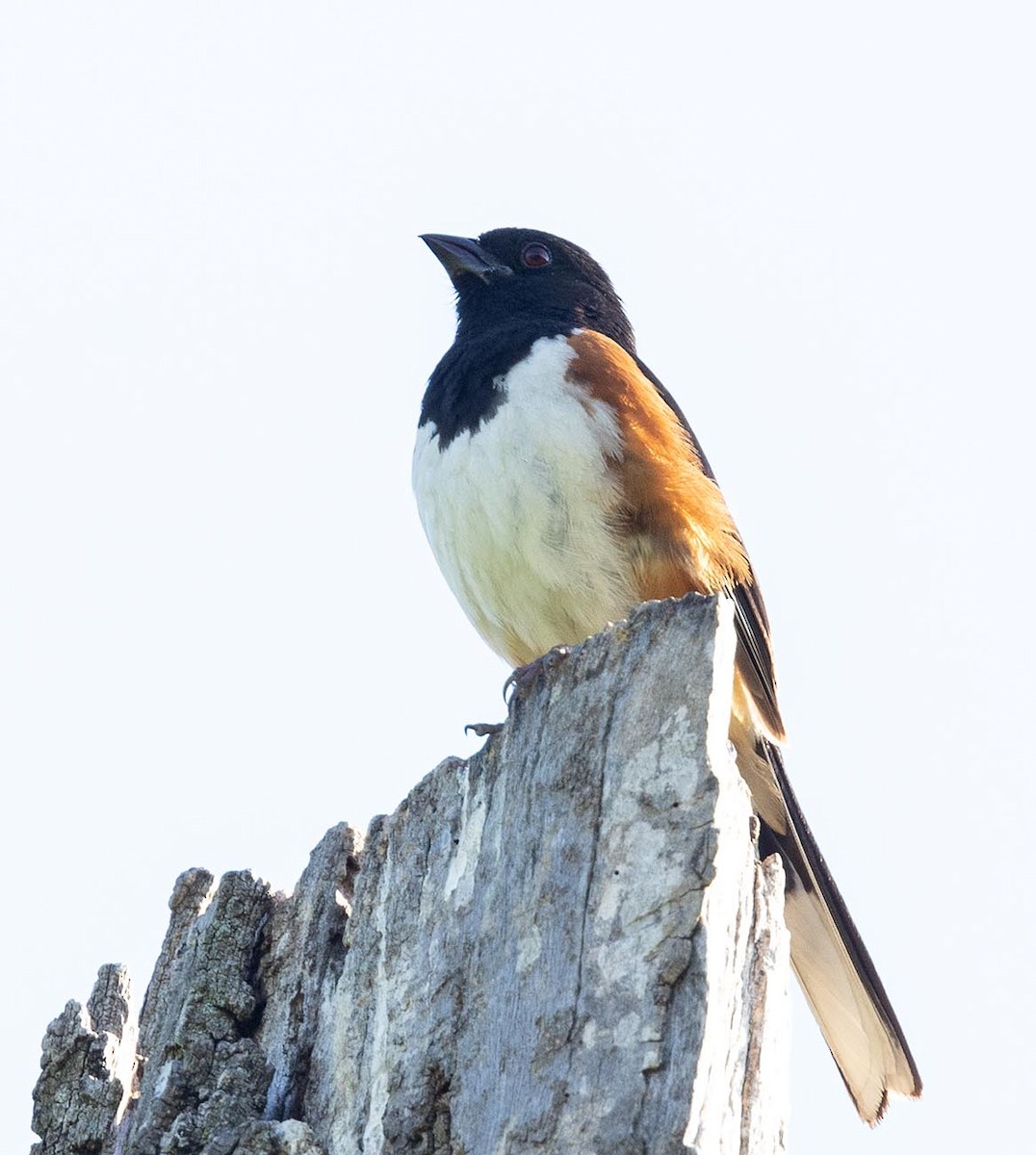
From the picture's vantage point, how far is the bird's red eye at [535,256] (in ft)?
18.9

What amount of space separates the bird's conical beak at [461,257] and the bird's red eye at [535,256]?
0.09 meters

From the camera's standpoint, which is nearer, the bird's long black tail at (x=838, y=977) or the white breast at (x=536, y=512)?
the bird's long black tail at (x=838, y=977)

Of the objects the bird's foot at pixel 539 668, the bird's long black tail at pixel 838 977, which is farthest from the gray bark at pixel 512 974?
the bird's long black tail at pixel 838 977

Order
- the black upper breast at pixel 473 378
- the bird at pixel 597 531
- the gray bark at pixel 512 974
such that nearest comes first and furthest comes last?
the gray bark at pixel 512 974
the bird at pixel 597 531
the black upper breast at pixel 473 378

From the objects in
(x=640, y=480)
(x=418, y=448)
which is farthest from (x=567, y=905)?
(x=418, y=448)

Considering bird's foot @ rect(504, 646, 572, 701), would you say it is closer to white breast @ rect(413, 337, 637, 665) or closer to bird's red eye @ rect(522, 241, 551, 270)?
white breast @ rect(413, 337, 637, 665)

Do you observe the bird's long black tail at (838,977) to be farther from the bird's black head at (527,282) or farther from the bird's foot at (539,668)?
the bird's black head at (527,282)

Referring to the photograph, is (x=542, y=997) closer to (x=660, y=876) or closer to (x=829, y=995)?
(x=660, y=876)

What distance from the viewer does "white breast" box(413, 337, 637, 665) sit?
175 inches

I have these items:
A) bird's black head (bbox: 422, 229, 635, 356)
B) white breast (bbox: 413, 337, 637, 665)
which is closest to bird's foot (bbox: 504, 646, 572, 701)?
white breast (bbox: 413, 337, 637, 665)

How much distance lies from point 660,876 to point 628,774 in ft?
0.73

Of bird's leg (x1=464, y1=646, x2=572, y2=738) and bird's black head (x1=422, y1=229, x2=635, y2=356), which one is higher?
bird's black head (x1=422, y1=229, x2=635, y2=356)

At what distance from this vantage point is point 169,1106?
3.02 meters

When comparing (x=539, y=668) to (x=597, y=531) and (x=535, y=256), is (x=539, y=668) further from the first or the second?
(x=535, y=256)
